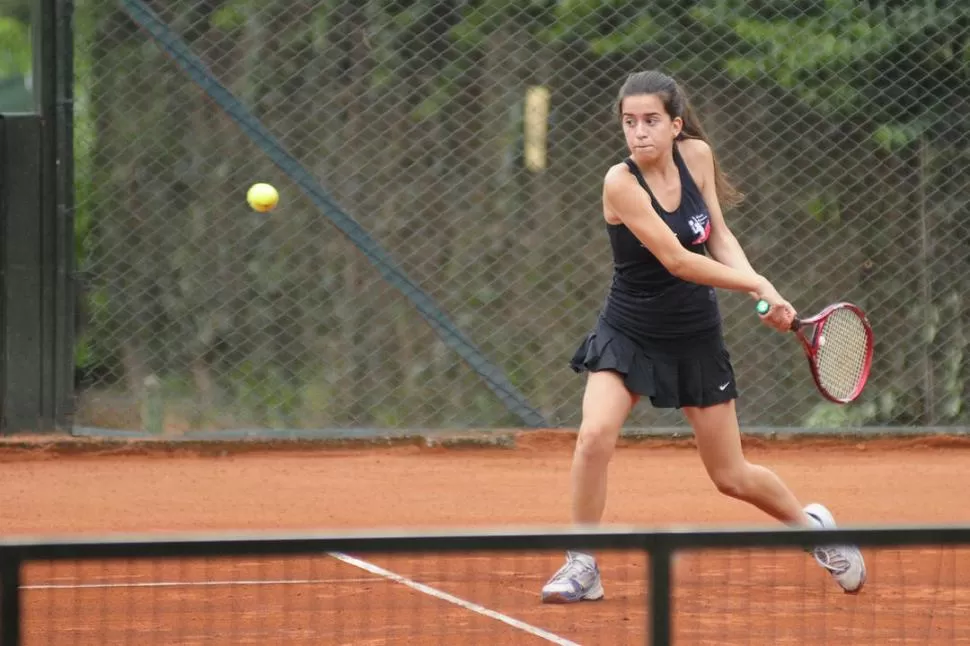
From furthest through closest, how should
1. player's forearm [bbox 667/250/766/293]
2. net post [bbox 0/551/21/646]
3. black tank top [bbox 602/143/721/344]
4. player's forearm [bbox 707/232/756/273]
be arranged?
player's forearm [bbox 707/232/756/273], black tank top [bbox 602/143/721/344], player's forearm [bbox 667/250/766/293], net post [bbox 0/551/21/646]

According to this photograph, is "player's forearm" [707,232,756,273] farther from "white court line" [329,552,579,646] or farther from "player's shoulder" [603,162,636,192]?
A: "white court line" [329,552,579,646]

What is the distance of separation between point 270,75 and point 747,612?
5040 millimetres

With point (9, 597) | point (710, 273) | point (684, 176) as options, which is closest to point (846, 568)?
point (710, 273)

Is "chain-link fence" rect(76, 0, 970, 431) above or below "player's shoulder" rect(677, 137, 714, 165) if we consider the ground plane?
above

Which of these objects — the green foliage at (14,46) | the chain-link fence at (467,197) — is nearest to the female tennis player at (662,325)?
the chain-link fence at (467,197)

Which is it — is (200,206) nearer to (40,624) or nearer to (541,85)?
(541,85)

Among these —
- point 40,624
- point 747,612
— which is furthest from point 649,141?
point 40,624

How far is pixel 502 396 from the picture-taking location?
28.9 feet

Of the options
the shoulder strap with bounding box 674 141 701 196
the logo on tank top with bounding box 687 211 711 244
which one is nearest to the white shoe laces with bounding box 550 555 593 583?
the logo on tank top with bounding box 687 211 711 244

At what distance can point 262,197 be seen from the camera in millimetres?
8289

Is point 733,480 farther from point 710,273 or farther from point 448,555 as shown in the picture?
point 448,555

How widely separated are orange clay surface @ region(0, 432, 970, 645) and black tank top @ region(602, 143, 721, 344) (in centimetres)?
75

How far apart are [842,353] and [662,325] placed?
0.77 meters

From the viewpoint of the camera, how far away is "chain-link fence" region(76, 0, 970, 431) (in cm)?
875
